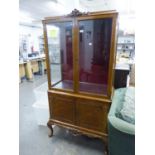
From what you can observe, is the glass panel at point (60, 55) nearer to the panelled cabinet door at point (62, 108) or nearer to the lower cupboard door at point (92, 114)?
the panelled cabinet door at point (62, 108)

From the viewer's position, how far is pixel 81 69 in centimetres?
209

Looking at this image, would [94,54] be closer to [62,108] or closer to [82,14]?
[82,14]

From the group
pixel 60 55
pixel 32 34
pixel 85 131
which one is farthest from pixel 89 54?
pixel 32 34

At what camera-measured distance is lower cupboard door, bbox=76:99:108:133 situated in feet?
6.24

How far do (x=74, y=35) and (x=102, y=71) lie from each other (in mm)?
665

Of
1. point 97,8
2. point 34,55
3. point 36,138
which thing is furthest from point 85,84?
point 34,55

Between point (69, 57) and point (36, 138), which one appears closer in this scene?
point (69, 57)

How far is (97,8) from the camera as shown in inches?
196

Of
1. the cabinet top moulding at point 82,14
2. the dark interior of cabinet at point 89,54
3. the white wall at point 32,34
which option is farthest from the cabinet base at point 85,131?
the white wall at point 32,34

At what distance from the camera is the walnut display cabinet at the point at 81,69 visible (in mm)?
1833

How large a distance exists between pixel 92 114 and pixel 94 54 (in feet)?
2.75
